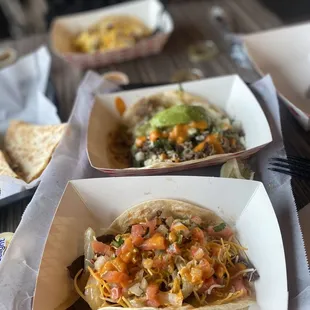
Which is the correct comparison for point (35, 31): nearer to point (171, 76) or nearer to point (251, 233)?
point (171, 76)

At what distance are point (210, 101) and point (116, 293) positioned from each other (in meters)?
1.23

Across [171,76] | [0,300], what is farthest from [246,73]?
[0,300]

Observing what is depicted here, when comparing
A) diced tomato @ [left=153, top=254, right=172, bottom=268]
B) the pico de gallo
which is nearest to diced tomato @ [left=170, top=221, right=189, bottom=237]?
the pico de gallo

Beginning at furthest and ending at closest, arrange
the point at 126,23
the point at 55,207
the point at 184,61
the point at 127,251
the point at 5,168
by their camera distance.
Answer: the point at 126,23 → the point at 184,61 → the point at 5,168 → the point at 55,207 → the point at 127,251

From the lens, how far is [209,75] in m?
2.67

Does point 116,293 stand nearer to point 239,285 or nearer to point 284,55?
point 239,285

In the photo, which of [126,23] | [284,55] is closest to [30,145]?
[126,23]

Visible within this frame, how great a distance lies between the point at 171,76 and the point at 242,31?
75 centimetres

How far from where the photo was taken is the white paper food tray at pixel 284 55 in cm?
234

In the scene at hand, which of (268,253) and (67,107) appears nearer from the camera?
(268,253)

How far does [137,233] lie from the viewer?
1545mm

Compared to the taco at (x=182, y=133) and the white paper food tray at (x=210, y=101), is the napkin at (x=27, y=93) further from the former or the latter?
the taco at (x=182, y=133)

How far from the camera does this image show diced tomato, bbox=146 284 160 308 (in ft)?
4.53

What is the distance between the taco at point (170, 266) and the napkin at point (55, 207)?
0.55 ft
